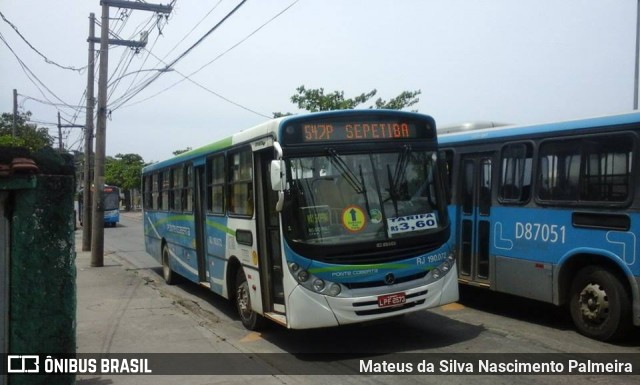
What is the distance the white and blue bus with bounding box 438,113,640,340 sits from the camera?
6.93 meters

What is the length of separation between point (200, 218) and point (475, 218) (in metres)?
4.96

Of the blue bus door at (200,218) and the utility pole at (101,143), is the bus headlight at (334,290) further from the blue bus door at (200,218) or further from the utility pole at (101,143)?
the utility pole at (101,143)

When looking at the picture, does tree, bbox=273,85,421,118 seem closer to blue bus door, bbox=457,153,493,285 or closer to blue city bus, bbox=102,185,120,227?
blue bus door, bbox=457,153,493,285

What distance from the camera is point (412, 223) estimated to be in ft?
23.5

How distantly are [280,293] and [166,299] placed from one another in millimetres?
4931

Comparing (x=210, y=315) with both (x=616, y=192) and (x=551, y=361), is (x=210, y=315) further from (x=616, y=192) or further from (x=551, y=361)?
(x=616, y=192)

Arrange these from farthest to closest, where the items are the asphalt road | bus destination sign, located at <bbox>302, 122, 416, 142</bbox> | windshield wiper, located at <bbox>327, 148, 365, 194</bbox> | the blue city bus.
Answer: the blue city bus, bus destination sign, located at <bbox>302, 122, 416, 142</bbox>, windshield wiper, located at <bbox>327, 148, 365, 194</bbox>, the asphalt road

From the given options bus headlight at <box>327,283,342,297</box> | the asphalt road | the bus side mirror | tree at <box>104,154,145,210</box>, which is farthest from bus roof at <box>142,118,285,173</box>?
tree at <box>104,154,145,210</box>

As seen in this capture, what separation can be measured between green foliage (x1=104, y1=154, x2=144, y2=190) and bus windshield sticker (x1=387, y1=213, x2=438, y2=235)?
69933mm

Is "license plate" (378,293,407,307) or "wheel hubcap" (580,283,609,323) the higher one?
"license plate" (378,293,407,307)

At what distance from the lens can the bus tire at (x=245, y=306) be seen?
8.35 metres

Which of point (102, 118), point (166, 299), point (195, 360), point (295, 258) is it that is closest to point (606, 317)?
point (295, 258)

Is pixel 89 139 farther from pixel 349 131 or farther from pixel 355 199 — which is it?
pixel 355 199

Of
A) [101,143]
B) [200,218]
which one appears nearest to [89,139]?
[101,143]
